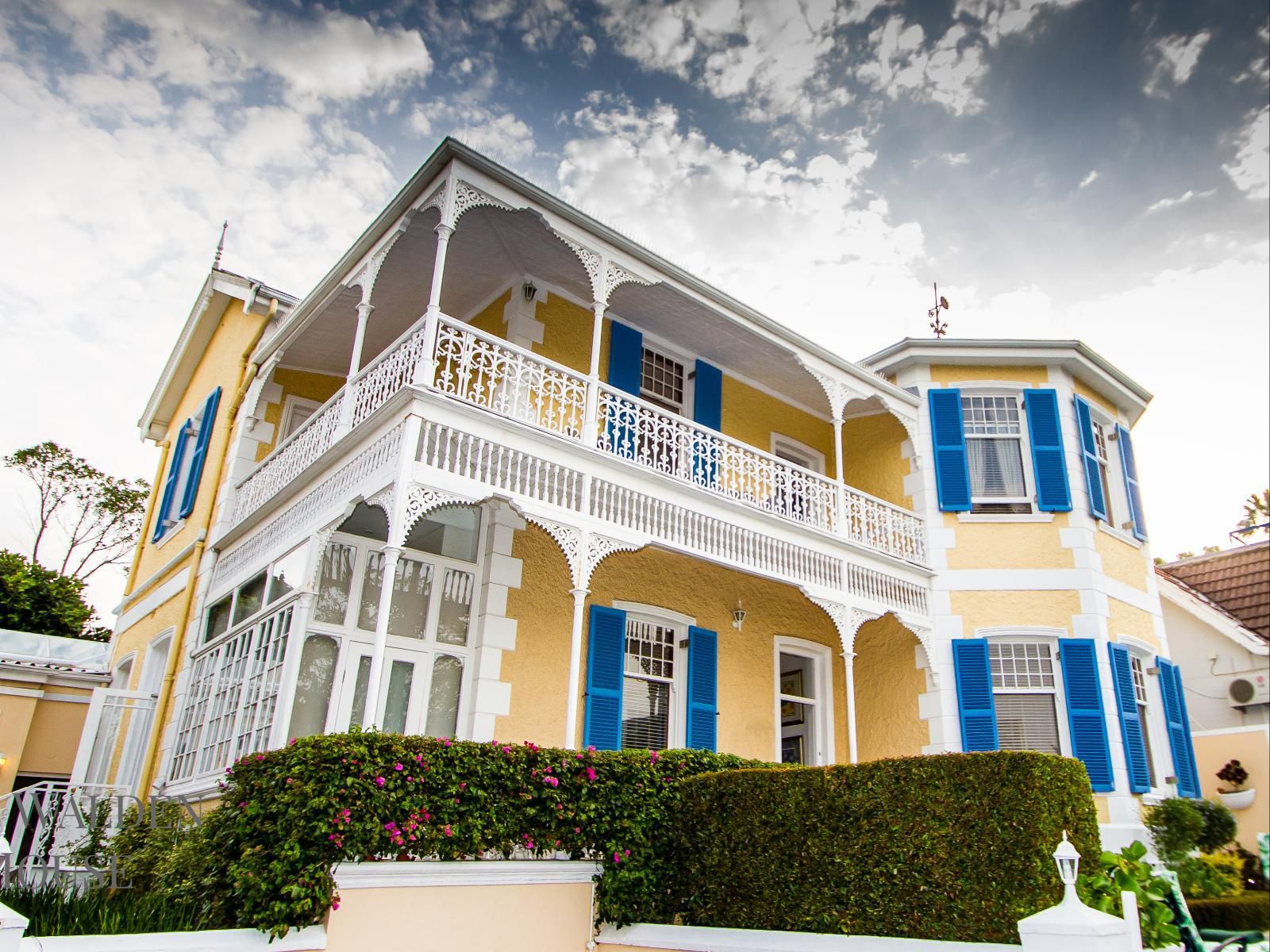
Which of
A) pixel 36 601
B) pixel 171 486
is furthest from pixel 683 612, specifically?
pixel 36 601

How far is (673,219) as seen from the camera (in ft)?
41.9

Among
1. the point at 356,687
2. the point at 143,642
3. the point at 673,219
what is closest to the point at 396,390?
the point at 356,687

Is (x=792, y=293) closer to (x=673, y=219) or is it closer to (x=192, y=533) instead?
(x=673, y=219)

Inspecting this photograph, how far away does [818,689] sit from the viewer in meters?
12.9

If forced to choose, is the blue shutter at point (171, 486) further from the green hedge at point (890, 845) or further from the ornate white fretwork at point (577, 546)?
the green hedge at point (890, 845)

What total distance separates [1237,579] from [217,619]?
17961 millimetres

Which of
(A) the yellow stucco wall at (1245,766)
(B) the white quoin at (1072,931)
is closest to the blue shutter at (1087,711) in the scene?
(A) the yellow stucco wall at (1245,766)

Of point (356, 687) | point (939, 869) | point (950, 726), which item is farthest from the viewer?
point (950, 726)

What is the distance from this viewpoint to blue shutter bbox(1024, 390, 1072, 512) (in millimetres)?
12867

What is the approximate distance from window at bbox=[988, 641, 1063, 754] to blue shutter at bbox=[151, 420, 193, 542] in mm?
12252

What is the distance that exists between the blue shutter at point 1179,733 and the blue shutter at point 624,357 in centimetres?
855

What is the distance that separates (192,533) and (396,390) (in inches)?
246

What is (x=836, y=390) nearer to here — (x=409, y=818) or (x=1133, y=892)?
(x=1133, y=892)

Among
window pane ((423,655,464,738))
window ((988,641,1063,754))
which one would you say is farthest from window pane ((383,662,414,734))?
window ((988,641,1063,754))
